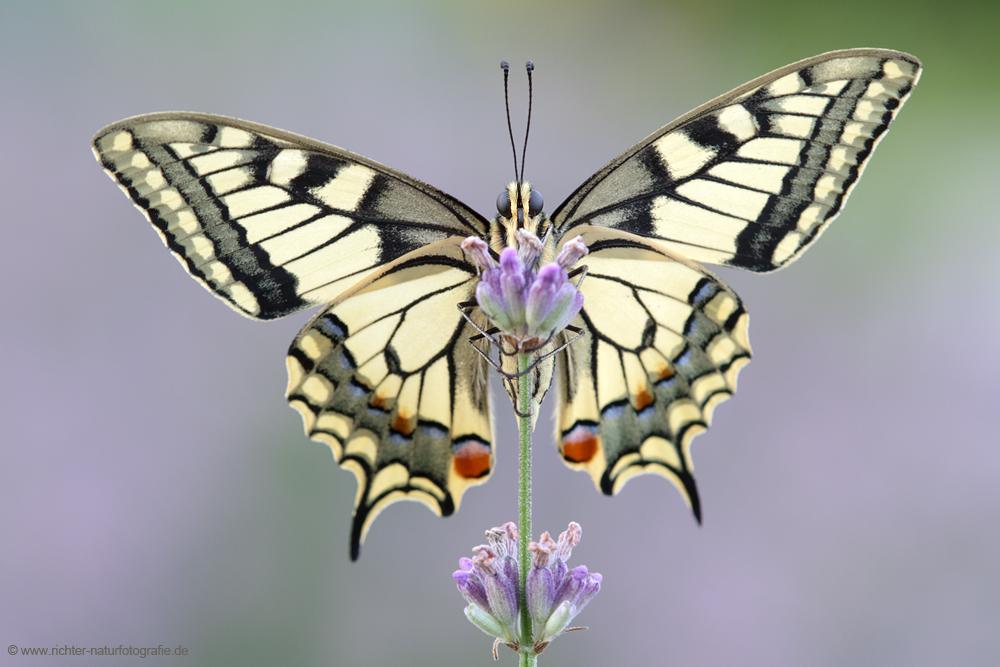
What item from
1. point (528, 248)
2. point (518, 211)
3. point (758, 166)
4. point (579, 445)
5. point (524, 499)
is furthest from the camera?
point (579, 445)

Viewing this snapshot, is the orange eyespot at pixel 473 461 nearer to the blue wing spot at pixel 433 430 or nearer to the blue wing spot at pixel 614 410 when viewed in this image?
the blue wing spot at pixel 433 430

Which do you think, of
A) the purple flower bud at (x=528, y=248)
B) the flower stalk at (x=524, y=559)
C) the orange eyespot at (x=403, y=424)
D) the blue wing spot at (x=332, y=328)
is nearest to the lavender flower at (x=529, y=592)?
the flower stalk at (x=524, y=559)

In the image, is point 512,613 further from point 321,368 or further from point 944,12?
point 944,12

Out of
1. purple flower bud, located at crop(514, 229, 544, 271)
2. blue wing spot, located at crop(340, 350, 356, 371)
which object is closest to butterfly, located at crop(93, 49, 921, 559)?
blue wing spot, located at crop(340, 350, 356, 371)

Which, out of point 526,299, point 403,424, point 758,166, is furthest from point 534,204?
point 403,424

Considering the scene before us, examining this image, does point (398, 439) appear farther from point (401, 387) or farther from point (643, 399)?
point (643, 399)

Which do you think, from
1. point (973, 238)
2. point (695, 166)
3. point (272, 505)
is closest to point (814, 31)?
point (973, 238)
